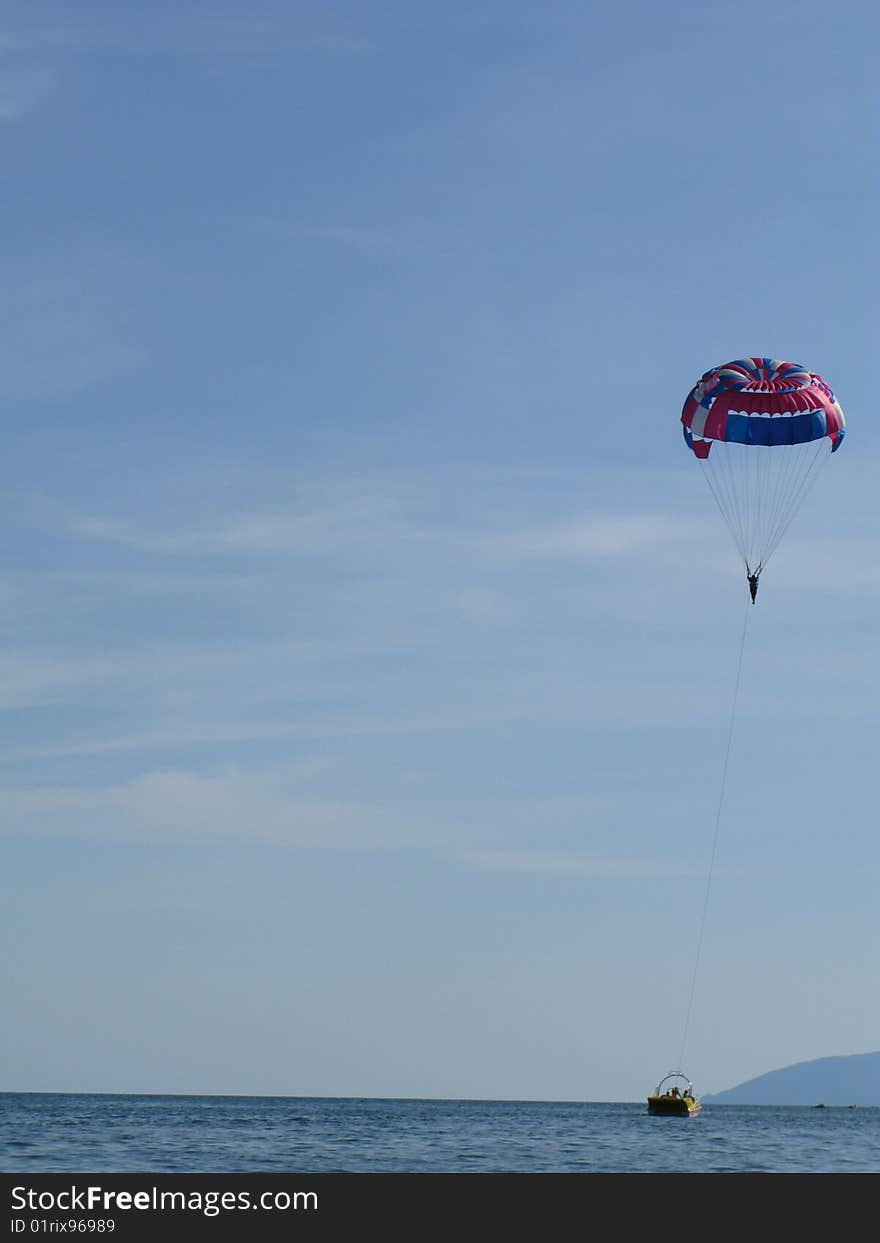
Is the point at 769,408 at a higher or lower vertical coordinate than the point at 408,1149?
higher

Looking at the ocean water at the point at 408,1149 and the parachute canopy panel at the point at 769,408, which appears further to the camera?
the ocean water at the point at 408,1149

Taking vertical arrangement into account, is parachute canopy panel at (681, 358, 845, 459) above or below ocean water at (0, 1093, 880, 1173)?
above

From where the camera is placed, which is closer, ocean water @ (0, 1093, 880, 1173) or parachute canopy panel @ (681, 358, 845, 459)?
parachute canopy panel @ (681, 358, 845, 459)

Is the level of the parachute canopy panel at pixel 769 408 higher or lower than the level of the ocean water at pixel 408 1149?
higher

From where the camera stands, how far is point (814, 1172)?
176 feet

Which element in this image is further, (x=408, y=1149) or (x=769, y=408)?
(x=408, y=1149)
